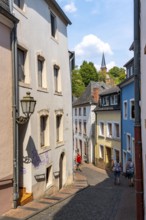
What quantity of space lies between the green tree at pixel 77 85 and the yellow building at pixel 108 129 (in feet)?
111

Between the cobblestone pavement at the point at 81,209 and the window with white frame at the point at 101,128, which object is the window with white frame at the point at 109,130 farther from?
the cobblestone pavement at the point at 81,209

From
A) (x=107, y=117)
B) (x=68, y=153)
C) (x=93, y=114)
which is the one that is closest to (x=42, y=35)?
(x=68, y=153)

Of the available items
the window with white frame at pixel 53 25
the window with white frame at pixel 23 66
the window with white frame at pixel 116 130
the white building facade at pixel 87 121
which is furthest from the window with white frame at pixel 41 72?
the white building facade at pixel 87 121

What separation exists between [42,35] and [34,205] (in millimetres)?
7272

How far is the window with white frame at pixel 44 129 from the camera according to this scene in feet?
50.2

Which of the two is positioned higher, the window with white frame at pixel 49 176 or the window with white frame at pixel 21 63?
the window with white frame at pixel 21 63

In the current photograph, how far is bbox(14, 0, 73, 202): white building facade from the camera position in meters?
13.0

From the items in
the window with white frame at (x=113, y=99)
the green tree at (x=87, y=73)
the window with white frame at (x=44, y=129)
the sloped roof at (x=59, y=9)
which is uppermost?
the green tree at (x=87, y=73)

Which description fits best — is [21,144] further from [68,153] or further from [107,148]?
[107,148]

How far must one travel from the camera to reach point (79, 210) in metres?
11.7

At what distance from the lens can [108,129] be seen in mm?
34469

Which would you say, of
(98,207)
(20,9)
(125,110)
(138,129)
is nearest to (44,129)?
(98,207)

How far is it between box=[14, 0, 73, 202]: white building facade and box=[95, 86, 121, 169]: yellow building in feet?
39.6

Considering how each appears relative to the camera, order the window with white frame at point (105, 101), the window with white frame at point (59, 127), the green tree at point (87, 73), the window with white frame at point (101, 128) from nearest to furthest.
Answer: the window with white frame at point (59, 127), the window with white frame at point (105, 101), the window with white frame at point (101, 128), the green tree at point (87, 73)
